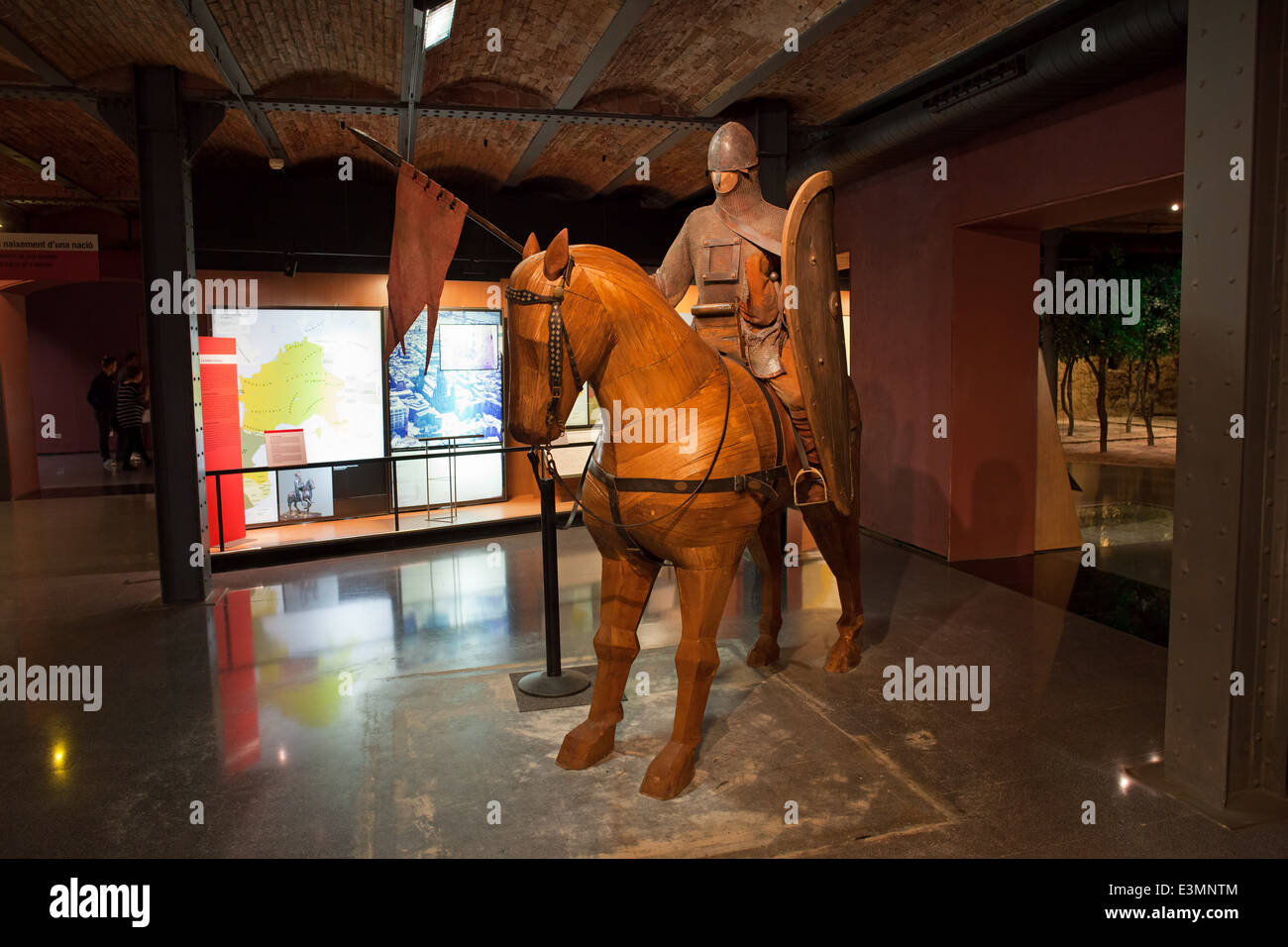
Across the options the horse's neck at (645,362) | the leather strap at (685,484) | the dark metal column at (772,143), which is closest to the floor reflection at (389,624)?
the leather strap at (685,484)

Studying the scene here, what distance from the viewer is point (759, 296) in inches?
147

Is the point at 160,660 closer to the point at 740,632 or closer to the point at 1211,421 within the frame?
the point at 740,632

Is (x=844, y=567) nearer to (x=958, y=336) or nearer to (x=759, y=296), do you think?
(x=759, y=296)

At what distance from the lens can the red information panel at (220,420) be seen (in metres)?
7.04

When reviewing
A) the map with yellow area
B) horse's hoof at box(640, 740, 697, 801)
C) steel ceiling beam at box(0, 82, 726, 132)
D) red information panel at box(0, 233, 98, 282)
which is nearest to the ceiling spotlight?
steel ceiling beam at box(0, 82, 726, 132)

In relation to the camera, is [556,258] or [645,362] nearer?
[556,258]

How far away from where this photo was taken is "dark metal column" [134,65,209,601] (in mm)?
5527

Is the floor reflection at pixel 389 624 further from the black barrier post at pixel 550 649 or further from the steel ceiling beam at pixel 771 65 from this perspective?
the steel ceiling beam at pixel 771 65

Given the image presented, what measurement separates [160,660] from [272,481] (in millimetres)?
3646

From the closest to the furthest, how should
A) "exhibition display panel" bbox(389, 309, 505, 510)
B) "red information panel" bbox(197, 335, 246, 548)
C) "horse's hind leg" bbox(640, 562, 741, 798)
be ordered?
"horse's hind leg" bbox(640, 562, 741, 798), "red information panel" bbox(197, 335, 246, 548), "exhibition display panel" bbox(389, 309, 505, 510)

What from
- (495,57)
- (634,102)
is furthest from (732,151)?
(634,102)

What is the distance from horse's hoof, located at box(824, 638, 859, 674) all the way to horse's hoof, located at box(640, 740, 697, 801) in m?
1.42

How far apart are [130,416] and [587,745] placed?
41.9 ft

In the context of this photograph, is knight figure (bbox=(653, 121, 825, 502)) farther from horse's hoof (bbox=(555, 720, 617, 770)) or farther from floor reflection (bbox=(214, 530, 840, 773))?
floor reflection (bbox=(214, 530, 840, 773))
